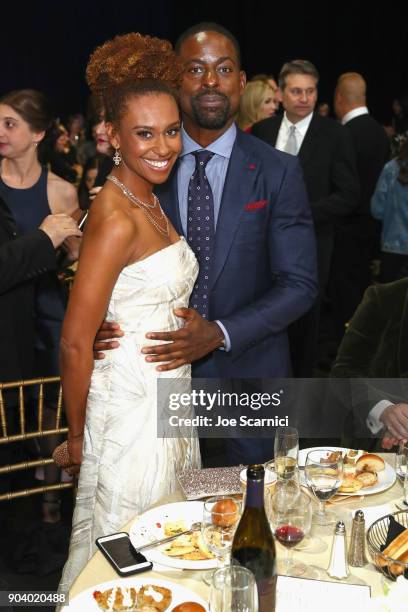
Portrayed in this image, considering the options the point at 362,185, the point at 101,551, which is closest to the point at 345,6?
the point at 362,185

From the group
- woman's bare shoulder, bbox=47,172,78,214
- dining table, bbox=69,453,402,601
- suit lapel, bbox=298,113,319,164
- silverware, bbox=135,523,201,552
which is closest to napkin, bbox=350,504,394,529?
dining table, bbox=69,453,402,601

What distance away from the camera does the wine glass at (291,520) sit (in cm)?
141

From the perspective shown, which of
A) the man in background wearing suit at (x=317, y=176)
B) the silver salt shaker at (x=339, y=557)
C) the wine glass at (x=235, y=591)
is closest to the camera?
the wine glass at (x=235, y=591)

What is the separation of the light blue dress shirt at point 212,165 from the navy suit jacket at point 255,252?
0.02 meters

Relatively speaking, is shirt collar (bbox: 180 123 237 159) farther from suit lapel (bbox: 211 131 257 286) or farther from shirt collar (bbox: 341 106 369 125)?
shirt collar (bbox: 341 106 369 125)

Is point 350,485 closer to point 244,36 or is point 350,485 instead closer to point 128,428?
point 128,428

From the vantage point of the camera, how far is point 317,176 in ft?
15.0

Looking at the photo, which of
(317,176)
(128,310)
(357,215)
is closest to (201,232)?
(128,310)

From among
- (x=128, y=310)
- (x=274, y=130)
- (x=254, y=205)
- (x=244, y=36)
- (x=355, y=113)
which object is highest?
(x=244, y=36)

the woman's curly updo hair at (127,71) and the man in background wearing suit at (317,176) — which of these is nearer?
the woman's curly updo hair at (127,71)

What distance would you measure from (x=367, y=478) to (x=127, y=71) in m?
A: 1.16

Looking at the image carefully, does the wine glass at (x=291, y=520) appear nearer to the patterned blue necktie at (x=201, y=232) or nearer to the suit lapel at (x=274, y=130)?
the patterned blue necktie at (x=201, y=232)

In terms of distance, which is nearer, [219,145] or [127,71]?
[127,71]

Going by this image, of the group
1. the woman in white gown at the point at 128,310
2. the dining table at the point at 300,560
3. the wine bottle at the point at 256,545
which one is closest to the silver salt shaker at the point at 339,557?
the dining table at the point at 300,560
